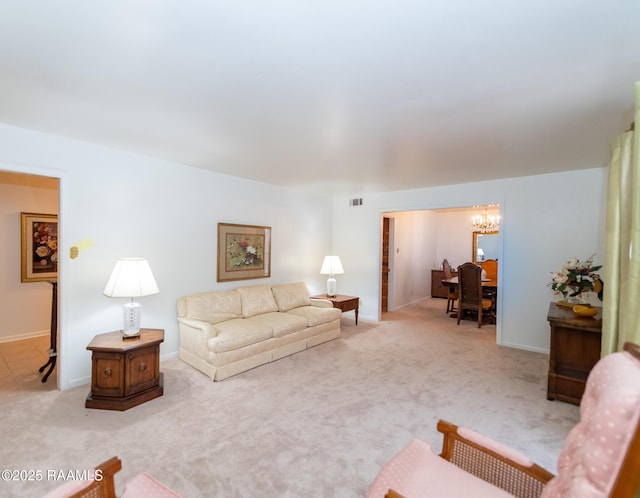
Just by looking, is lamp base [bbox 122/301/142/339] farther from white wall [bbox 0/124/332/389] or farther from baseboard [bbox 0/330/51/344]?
baseboard [bbox 0/330/51/344]

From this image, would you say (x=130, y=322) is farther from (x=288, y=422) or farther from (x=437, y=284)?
(x=437, y=284)

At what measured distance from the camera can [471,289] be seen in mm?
5566

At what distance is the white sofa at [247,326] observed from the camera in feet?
10.6

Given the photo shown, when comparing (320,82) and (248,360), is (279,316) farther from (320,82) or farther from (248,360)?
(320,82)

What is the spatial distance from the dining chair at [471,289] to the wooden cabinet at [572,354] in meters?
2.53

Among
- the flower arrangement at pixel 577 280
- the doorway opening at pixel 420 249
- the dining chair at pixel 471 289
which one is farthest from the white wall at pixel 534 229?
the doorway opening at pixel 420 249

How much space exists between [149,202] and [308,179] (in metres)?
2.07

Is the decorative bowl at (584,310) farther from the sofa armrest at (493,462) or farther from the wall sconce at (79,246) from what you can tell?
the wall sconce at (79,246)

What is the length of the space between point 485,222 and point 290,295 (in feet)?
16.8

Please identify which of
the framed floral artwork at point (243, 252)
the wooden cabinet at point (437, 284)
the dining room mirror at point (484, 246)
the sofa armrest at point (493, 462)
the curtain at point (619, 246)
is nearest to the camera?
the sofa armrest at point (493, 462)

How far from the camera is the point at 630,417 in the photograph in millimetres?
771

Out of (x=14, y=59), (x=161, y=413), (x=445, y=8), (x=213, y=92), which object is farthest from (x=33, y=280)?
(x=445, y=8)

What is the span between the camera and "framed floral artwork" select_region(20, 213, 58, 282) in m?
4.45

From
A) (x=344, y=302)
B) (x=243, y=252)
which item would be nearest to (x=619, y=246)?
(x=344, y=302)
